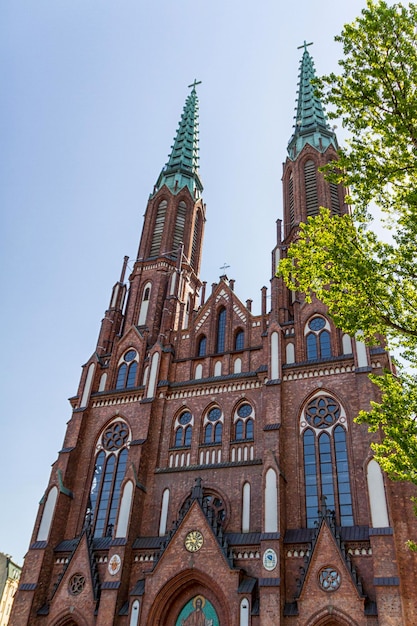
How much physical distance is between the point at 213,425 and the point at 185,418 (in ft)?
5.48

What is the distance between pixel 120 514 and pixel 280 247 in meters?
16.7

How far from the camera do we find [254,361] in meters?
26.5

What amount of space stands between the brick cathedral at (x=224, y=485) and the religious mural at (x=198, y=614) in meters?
0.06

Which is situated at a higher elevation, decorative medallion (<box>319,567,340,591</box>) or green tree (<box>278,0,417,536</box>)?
green tree (<box>278,0,417,536</box>)

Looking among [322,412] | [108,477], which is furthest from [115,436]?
[322,412]

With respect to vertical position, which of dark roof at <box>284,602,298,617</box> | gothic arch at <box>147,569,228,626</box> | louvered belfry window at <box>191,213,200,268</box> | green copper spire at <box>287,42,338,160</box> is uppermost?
green copper spire at <box>287,42,338,160</box>

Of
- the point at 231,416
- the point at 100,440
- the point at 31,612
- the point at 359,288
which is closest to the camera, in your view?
the point at 359,288

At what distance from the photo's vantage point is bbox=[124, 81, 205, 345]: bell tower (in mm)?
32156

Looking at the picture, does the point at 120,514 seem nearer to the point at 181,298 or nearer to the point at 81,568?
the point at 81,568

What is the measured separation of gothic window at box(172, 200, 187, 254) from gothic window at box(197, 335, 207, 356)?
865cm

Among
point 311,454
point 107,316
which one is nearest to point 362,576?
point 311,454

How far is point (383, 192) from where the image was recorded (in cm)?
1350

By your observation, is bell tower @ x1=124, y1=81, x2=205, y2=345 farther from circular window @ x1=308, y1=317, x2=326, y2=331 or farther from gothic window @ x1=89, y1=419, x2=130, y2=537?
circular window @ x1=308, y1=317, x2=326, y2=331

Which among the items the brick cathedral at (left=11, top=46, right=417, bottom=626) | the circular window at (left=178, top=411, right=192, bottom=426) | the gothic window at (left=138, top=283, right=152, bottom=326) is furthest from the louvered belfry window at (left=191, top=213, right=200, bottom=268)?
the circular window at (left=178, top=411, right=192, bottom=426)
